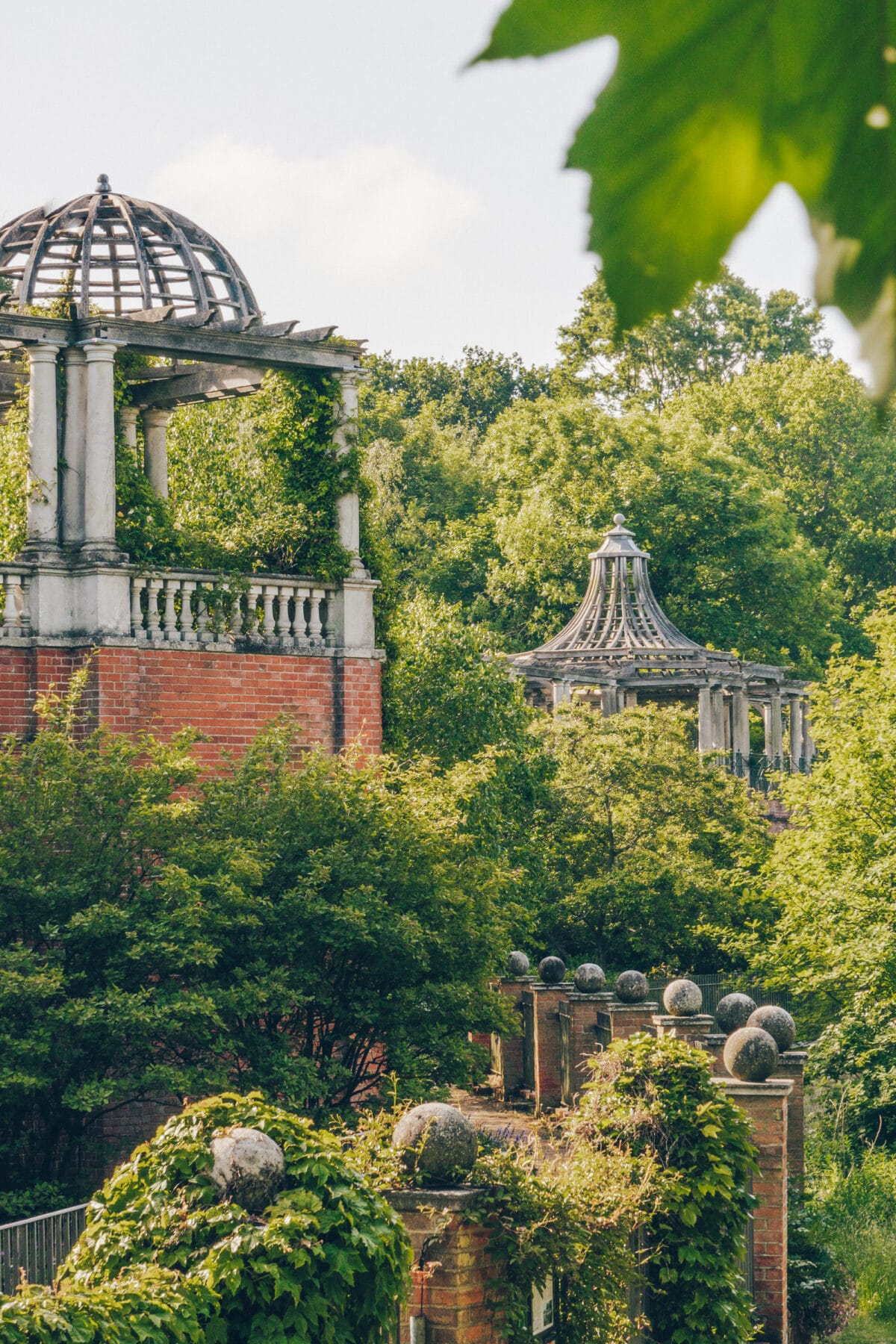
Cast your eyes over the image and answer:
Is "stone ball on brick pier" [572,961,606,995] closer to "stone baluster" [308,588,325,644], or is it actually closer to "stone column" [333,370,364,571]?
"stone baluster" [308,588,325,644]

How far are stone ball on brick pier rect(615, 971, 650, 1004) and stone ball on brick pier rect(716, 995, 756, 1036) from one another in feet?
7.48

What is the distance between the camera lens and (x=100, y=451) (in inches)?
583

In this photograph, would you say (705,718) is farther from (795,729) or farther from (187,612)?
(187,612)

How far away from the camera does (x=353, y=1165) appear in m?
7.62

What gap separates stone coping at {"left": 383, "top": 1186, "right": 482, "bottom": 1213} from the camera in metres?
8.07

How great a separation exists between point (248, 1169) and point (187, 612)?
28.7 ft

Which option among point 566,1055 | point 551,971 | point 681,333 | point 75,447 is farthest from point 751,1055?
point 681,333

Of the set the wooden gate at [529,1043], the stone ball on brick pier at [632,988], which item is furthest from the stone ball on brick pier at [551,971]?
the stone ball on brick pier at [632,988]

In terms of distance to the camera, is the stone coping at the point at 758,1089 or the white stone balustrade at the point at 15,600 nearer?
the stone coping at the point at 758,1089

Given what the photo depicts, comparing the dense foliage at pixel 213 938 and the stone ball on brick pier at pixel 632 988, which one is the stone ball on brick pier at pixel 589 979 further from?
the dense foliage at pixel 213 938

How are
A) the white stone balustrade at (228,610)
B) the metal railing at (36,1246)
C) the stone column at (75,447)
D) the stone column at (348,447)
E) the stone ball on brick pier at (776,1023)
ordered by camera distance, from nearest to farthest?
the metal railing at (36,1246) → the stone ball on brick pier at (776,1023) → the stone column at (75,447) → the white stone balustrade at (228,610) → the stone column at (348,447)

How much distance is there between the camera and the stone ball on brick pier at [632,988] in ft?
53.0

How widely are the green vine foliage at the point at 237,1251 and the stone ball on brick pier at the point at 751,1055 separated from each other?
4214 mm

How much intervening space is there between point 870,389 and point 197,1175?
23.7ft
